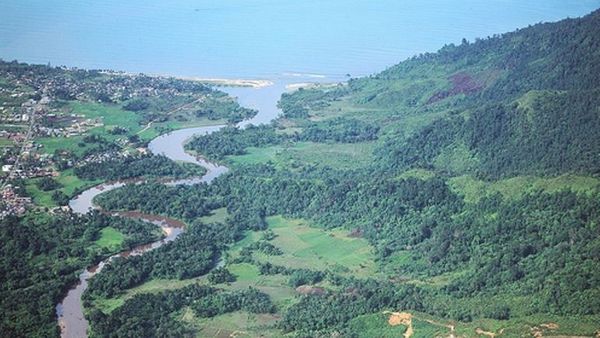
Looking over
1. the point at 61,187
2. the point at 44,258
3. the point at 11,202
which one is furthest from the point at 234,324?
the point at 61,187

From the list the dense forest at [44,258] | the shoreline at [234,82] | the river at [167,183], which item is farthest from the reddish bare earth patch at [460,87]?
the dense forest at [44,258]

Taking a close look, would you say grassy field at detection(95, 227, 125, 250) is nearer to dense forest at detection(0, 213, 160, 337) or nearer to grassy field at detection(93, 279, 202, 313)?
dense forest at detection(0, 213, 160, 337)

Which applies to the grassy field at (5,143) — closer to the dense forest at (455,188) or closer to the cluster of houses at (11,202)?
the cluster of houses at (11,202)

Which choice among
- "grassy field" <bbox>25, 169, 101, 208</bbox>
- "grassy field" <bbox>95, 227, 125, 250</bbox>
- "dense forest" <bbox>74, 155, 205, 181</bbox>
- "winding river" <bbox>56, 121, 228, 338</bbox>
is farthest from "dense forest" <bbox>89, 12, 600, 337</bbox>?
"grassy field" <bbox>25, 169, 101, 208</bbox>

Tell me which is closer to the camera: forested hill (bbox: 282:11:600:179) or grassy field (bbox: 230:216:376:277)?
grassy field (bbox: 230:216:376:277)

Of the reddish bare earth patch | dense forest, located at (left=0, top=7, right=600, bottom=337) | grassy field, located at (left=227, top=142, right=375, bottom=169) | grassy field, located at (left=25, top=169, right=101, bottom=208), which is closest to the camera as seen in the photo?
dense forest, located at (left=0, top=7, right=600, bottom=337)

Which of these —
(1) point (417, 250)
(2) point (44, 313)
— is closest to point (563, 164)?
(1) point (417, 250)
